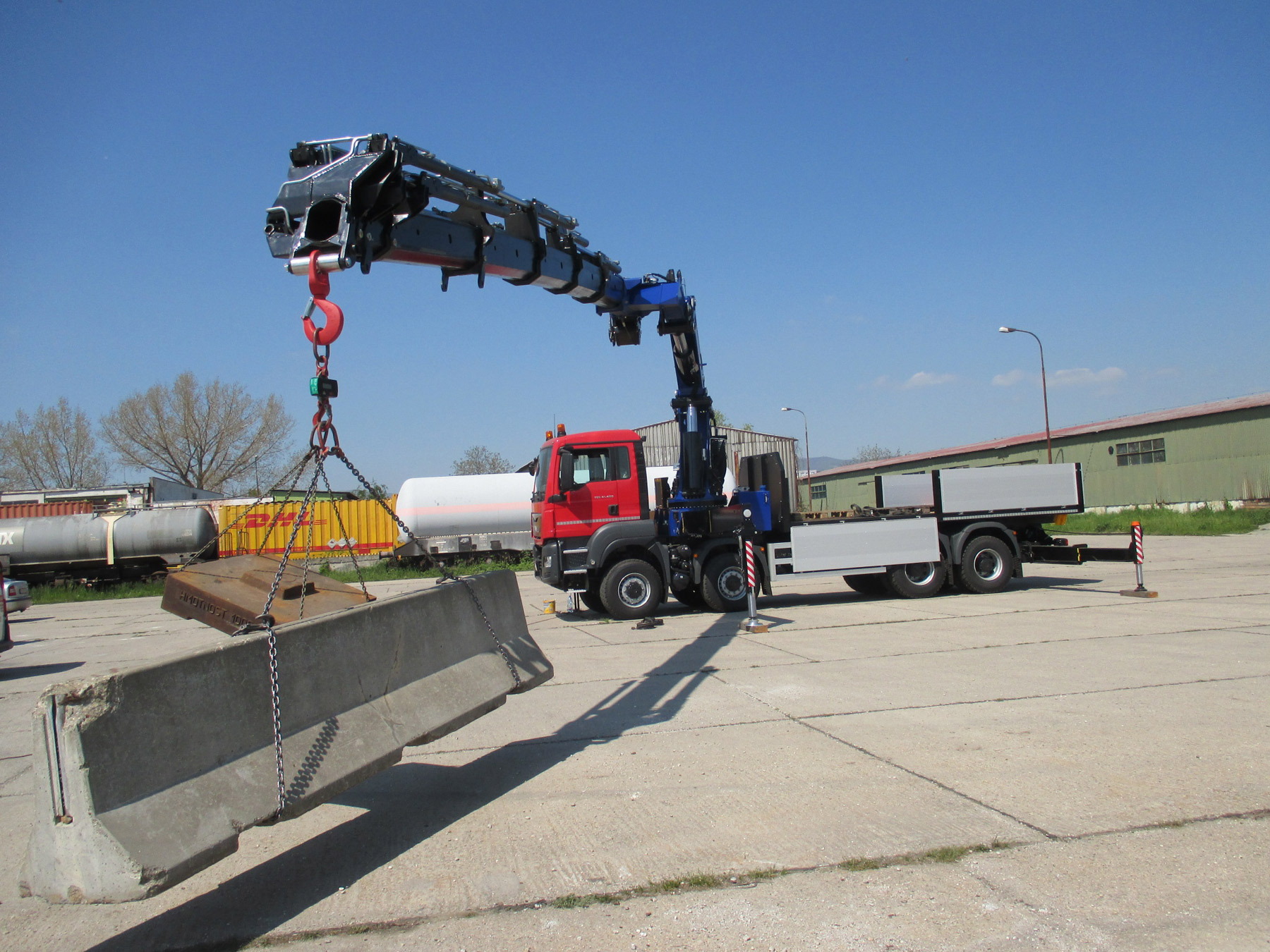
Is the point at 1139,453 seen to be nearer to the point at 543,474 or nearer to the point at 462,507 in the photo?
the point at 462,507

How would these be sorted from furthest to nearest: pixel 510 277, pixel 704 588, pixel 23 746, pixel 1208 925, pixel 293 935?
1. pixel 704 588
2. pixel 510 277
3. pixel 23 746
4. pixel 293 935
5. pixel 1208 925

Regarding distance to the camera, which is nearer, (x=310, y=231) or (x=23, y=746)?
(x=310, y=231)

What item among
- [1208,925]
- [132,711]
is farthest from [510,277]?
[1208,925]

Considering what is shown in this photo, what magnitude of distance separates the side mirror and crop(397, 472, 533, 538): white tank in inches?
553

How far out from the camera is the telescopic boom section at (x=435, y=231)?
17.8ft

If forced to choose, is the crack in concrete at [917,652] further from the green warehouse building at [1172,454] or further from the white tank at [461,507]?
the green warehouse building at [1172,454]

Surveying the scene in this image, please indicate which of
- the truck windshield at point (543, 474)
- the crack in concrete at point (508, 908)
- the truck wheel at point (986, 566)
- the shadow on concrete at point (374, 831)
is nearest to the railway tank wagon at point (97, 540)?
the truck windshield at point (543, 474)

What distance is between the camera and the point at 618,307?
1062 centimetres

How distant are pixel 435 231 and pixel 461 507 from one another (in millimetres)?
19981

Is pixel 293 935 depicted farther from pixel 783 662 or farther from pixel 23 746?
pixel 783 662

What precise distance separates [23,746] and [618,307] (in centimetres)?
778

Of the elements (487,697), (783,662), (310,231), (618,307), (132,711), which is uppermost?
(618,307)

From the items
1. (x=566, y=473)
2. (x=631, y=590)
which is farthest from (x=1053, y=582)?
(x=566, y=473)

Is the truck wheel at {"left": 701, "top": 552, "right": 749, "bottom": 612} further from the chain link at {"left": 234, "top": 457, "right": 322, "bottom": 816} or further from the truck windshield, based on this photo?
the chain link at {"left": 234, "top": 457, "right": 322, "bottom": 816}
